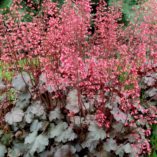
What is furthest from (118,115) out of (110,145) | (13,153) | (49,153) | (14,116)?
(13,153)

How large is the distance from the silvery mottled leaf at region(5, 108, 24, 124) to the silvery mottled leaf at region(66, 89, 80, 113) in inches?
18.2

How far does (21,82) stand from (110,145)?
3.38 ft

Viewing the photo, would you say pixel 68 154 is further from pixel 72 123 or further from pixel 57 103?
pixel 57 103

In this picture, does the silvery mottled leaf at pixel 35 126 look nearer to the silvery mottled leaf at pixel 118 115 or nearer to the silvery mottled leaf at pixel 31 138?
the silvery mottled leaf at pixel 31 138

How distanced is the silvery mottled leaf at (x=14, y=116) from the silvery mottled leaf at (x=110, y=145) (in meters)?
0.79

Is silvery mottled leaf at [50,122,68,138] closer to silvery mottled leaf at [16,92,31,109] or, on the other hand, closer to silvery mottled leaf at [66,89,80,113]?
silvery mottled leaf at [66,89,80,113]

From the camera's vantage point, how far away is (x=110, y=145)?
3182 mm

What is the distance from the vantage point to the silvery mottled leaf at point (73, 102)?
322 centimetres

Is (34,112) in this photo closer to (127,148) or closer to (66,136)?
(66,136)

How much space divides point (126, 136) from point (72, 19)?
1104 millimetres

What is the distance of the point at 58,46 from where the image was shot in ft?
10.8

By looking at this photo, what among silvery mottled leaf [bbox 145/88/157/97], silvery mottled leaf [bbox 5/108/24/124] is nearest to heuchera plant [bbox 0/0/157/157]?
silvery mottled leaf [bbox 5/108/24/124]

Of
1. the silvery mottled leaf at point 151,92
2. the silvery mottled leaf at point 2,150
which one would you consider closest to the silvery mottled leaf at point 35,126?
the silvery mottled leaf at point 2,150

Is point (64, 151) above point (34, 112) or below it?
below
